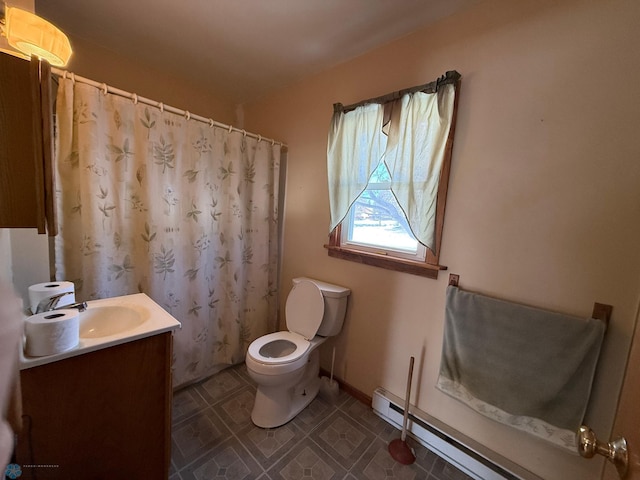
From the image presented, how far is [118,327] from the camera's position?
1.20 meters

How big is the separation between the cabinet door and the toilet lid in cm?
133

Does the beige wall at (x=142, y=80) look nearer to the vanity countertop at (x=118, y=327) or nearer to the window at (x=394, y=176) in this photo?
the window at (x=394, y=176)

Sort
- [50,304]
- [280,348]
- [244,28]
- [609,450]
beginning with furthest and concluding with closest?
1. [280,348]
2. [244,28]
3. [50,304]
4. [609,450]

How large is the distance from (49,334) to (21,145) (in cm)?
57

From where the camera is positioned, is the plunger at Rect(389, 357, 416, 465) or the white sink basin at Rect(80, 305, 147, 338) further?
the plunger at Rect(389, 357, 416, 465)

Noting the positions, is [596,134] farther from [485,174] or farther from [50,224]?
[50,224]

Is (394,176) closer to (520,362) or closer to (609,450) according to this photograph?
(520,362)

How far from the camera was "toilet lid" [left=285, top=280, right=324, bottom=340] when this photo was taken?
1.69 m

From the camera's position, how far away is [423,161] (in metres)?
1.33

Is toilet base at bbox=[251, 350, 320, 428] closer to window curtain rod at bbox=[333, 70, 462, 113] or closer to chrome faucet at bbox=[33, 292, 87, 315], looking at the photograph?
chrome faucet at bbox=[33, 292, 87, 315]

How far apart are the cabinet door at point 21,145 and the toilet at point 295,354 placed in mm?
1172

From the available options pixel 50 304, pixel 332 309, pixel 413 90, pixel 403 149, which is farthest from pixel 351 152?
pixel 50 304

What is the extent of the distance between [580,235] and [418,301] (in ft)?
2.48

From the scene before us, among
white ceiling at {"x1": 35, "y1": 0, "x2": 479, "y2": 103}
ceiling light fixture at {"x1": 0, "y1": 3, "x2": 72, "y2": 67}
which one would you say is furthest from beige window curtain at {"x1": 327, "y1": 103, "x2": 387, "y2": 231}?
ceiling light fixture at {"x1": 0, "y1": 3, "x2": 72, "y2": 67}
